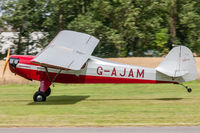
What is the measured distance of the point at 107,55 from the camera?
25.1 meters

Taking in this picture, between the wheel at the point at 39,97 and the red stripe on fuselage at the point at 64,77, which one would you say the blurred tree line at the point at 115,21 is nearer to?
the red stripe on fuselage at the point at 64,77

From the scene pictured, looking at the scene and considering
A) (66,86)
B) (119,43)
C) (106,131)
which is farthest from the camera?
(119,43)

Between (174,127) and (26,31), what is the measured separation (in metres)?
20.2

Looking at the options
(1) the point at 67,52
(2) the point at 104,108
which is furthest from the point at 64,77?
(2) the point at 104,108

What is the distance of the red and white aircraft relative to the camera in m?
12.6

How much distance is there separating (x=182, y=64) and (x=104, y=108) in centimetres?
341

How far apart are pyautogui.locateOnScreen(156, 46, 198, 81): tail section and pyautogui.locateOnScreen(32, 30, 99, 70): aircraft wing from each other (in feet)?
10.3

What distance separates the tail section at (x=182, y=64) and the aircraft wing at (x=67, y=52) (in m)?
3.15

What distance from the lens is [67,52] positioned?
12.4 m

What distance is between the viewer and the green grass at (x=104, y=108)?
9212 mm

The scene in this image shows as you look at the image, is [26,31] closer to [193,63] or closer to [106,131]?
[193,63]

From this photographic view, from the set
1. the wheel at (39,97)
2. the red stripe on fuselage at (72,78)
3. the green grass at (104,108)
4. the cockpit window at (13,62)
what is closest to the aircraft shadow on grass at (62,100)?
the green grass at (104,108)

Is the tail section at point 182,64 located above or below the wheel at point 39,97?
above

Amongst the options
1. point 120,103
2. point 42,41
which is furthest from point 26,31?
point 120,103
